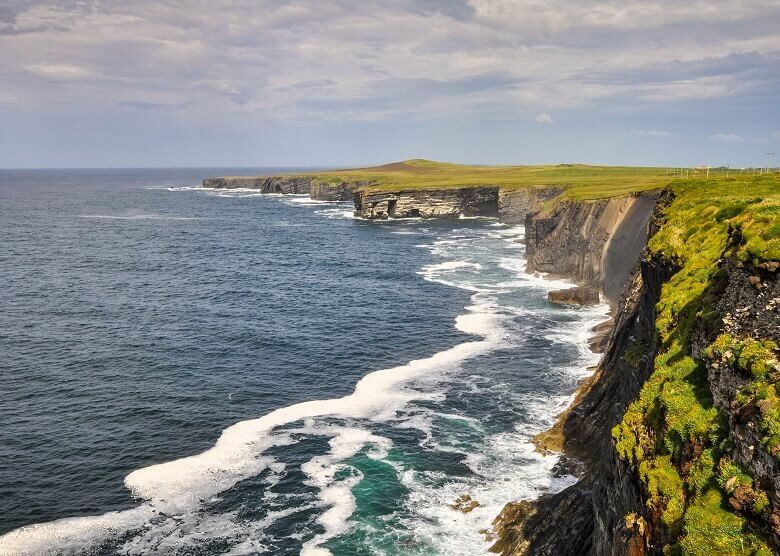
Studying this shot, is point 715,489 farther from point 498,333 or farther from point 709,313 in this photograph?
point 498,333

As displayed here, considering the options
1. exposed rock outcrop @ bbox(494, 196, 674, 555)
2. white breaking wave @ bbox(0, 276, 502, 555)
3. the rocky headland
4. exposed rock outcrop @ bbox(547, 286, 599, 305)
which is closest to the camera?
the rocky headland

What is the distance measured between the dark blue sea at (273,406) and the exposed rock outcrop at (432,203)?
88486mm

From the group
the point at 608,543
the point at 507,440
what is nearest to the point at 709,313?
the point at 608,543

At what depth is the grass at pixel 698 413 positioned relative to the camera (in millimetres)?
14664

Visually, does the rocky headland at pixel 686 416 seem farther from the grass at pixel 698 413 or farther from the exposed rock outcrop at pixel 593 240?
the exposed rock outcrop at pixel 593 240

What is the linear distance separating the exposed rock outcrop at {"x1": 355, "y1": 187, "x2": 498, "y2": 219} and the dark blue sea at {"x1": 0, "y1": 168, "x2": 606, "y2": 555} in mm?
88486

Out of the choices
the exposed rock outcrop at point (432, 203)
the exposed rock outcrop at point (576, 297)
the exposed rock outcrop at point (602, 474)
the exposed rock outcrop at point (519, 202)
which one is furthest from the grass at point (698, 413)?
the exposed rock outcrop at point (432, 203)

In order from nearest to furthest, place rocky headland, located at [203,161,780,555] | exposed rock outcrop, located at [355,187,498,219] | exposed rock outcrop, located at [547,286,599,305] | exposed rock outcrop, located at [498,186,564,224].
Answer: rocky headland, located at [203,161,780,555]
exposed rock outcrop, located at [547,286,599,305]
exposed rock outcrop, located at [498,186,564,224]
exposed rock outcrop, located at [355,187,498,219]

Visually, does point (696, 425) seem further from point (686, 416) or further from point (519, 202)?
point (519, 202)

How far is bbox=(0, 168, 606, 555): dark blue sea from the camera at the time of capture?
112ft

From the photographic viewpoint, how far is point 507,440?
42.3 metres

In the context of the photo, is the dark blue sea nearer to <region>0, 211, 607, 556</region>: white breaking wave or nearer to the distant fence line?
<region>0, 211, 607, 556</region>: white breaking wave

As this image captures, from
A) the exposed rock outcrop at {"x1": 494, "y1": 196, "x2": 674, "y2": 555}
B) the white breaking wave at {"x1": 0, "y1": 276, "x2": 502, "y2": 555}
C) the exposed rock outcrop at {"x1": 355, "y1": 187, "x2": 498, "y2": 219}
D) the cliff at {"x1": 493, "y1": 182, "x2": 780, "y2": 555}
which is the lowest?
the white breaking wave at {"x1": 0, "y1": 276, "x2": 502, "y2": 555}

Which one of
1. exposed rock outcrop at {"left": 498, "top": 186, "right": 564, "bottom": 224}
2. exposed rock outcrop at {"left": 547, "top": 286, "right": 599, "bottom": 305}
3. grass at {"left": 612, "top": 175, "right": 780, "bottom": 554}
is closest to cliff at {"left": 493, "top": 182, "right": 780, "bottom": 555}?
grass at {"left": 612, "top": 175, "right": 780, "bottom": 554}
